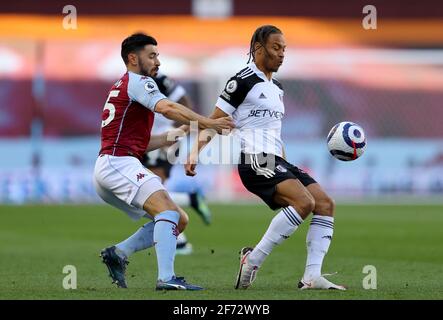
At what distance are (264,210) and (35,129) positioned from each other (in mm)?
8357

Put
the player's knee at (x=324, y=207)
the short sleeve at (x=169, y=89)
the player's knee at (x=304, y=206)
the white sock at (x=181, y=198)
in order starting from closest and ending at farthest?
the player's knee at (x=304, y=206) < the player's knee at (x=324, y=207) < the short sleeve at (x=169, y=89) < the white sock at (x=181, y=198)

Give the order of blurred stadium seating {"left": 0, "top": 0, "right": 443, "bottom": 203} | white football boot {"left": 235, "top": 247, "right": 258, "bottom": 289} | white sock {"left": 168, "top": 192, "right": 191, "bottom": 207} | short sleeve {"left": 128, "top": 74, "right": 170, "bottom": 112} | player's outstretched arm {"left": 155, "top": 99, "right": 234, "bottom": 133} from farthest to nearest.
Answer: blurred stadium seating {"left": 0, "top": 0, "right": 443, "bottom": 203} → white sock {"left": 168, "top": 192, "right": 191, "bottom": 207} → white football boot {"left": 235, "top": 247, "right": 258, "bottom": 289} → short sleeve {"left": 128, "top": 74, "right": 170, "bottom": 112} → player's outstretched arm {"left": 155, "top": 99, "right": 234, "bottom": 133}

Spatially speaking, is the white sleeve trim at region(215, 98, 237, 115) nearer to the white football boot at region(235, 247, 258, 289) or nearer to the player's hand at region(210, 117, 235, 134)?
the player's hand at region(210, 117, 235, 134)

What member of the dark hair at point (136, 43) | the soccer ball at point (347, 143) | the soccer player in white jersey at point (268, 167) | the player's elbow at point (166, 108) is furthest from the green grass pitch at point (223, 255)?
the dark hair at point (136, 43)

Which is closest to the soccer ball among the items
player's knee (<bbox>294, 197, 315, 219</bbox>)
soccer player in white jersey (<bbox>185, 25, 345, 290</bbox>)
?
soccer player in white jersey (<bbox>185, 25, 345, 290</bbox>)

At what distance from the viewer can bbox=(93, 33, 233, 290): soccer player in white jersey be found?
7.76m

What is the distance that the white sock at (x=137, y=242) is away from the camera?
839 cm

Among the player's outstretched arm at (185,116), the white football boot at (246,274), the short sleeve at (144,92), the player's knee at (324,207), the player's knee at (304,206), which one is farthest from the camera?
the player's knee at (324,207)

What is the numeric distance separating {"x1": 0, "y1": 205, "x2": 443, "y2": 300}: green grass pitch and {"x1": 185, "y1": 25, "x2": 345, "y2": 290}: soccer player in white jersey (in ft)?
1.15

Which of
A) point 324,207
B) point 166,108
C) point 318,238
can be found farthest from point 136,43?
point 318,238

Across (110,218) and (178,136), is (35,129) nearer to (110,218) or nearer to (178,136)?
(110,218)

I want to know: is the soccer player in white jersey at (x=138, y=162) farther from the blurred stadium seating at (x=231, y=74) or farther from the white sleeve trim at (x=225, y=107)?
the blurred stadium seating at (x=231, y=74)

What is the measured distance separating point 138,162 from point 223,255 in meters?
4.37

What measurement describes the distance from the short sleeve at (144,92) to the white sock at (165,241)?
817 millimetres
